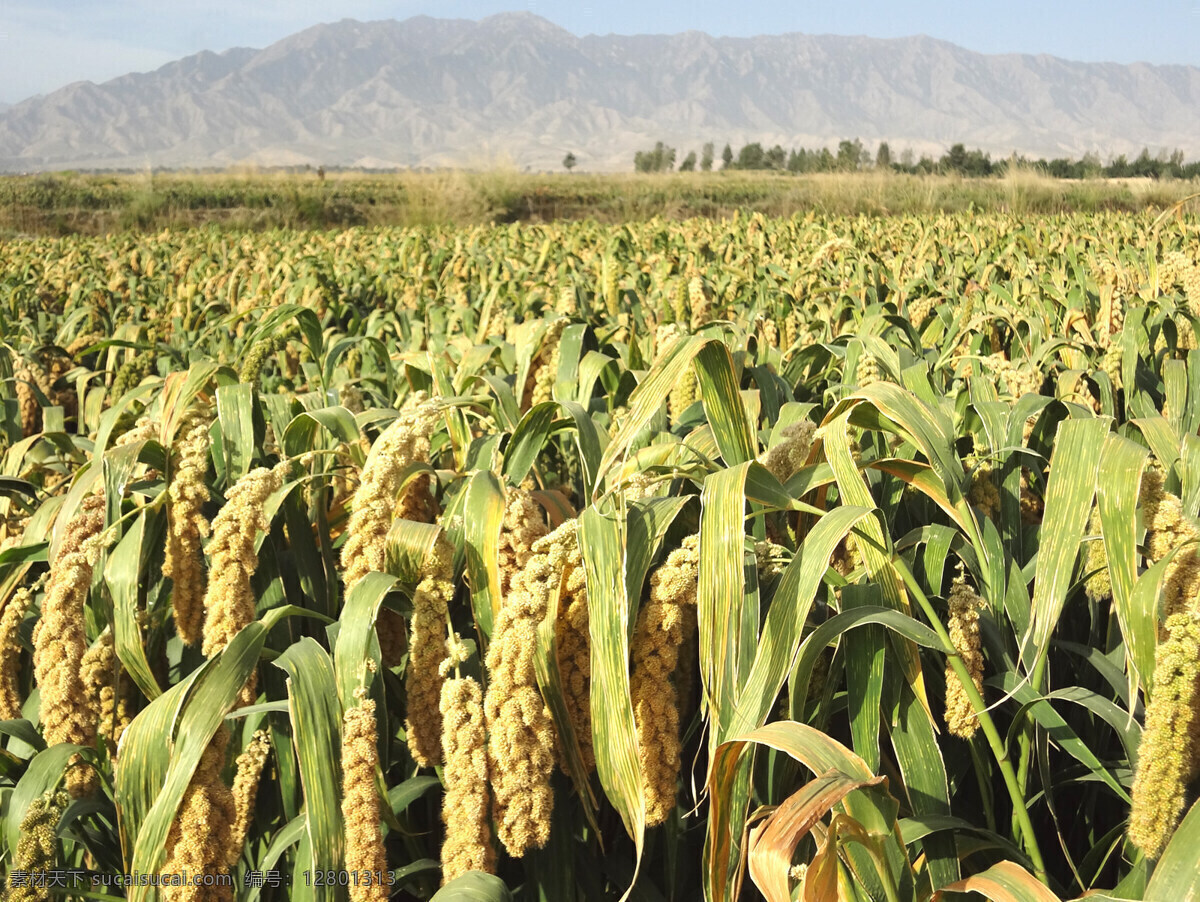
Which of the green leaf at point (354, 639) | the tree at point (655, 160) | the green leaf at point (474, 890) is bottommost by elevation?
the green leaf at point (474, 890)

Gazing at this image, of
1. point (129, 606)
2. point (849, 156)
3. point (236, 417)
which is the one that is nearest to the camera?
point (129, 606)

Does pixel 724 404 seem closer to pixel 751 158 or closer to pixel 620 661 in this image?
pixel 620 661

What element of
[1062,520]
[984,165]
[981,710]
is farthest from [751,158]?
[981,710]

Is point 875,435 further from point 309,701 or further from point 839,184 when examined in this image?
point 839,184

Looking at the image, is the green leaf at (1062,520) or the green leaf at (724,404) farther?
the green leaf at (724,404)

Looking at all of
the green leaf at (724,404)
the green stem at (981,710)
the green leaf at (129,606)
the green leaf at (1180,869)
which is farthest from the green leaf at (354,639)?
the green leaf at (1180,869)

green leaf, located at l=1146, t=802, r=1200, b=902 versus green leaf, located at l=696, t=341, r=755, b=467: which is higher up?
green leaf, located at l=696, t=341, r=755, b=467

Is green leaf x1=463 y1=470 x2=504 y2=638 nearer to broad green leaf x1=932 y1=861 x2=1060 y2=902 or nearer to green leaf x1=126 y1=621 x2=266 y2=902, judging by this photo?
green leaf x1=126 y1=621 x2=266 y2=902

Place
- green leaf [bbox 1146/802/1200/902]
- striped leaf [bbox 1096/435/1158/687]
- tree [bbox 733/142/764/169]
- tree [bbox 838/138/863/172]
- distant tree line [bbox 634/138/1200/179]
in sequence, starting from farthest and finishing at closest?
1. tree [bbox 733/142/764/169]
2. distant tree line [bbox 634/138/1200/179]
3. tree [bbox 838/138/863/172]
4. striped leaf [bbox 1096/435/1158/687]
5. green leaf [bbox 1146/802/1200/902]

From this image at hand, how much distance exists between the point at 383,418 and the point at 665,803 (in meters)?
1.08

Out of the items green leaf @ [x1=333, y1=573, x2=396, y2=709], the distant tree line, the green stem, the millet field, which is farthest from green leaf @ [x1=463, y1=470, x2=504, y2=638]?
the distant tree line

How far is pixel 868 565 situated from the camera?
1216 mm

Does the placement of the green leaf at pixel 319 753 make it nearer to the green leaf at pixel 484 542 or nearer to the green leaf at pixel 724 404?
the green leaf at pixel 484 542

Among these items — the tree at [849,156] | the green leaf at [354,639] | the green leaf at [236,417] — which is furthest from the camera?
the tree at [849,156]
